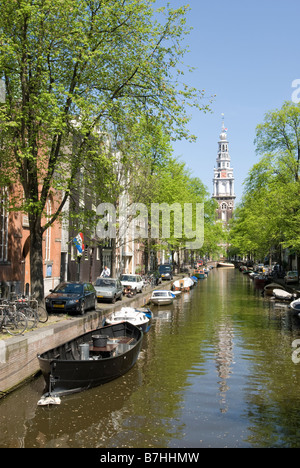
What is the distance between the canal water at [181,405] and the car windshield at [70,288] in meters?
3.79

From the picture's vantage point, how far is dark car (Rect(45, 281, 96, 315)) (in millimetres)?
20141

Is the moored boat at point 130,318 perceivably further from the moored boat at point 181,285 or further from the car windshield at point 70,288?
the moored boat at point 181,285

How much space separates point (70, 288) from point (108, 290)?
6125mm

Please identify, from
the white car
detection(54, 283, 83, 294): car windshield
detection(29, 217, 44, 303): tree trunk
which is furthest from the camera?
the white car

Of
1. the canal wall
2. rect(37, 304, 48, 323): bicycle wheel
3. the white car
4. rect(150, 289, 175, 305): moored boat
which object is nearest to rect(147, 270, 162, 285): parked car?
rect(150, 289, 175, 305): moored boat

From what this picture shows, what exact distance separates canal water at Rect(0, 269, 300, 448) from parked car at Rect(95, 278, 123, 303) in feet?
21.2

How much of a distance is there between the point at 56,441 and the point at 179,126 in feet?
42.4

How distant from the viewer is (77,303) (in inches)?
795

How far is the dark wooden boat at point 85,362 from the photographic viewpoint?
12336 mm

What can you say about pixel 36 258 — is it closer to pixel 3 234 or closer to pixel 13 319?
pixel 13 319

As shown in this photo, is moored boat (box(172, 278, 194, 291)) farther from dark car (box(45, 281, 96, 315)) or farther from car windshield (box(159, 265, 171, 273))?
dark car (box(45, 281, 96, 315))

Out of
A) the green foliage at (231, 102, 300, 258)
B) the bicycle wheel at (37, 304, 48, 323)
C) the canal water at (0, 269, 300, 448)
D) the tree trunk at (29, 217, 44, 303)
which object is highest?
the green foliage at (231, 102, 300, 258)

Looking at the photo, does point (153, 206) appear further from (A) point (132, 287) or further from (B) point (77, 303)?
(B) point (77, 303)
